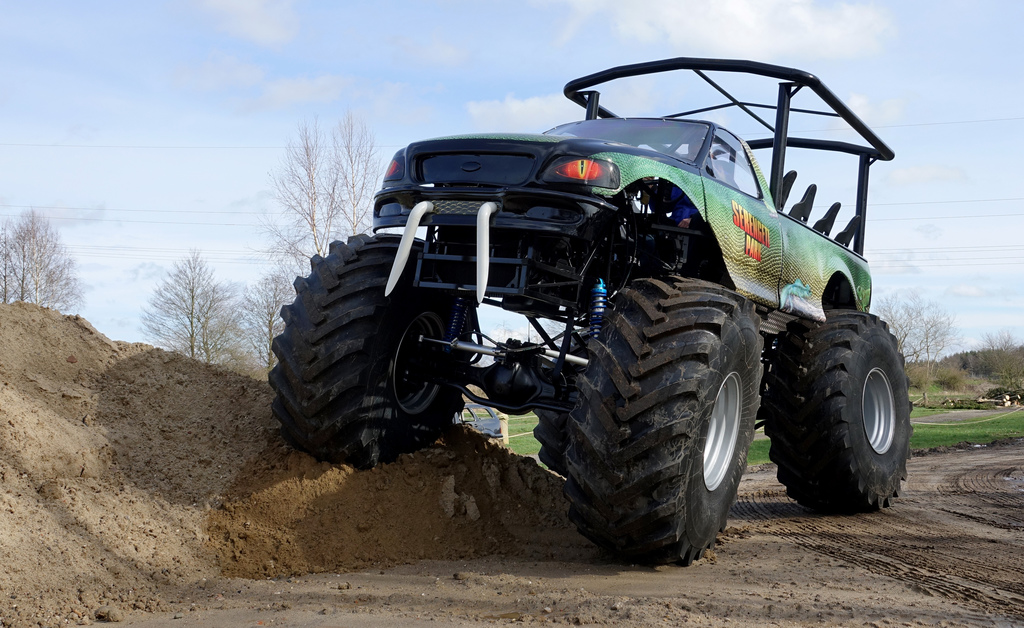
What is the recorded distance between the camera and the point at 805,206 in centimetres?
832

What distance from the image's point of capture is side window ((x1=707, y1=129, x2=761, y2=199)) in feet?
20.2

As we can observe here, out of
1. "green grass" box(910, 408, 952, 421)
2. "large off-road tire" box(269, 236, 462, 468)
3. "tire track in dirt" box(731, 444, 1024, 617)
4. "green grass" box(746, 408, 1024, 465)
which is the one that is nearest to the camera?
"tire track in dirt" box(731, 444, 1024, 617)

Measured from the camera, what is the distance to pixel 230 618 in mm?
3820

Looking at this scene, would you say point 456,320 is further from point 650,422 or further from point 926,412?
point 926,412

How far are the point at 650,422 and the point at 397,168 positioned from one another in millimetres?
2297

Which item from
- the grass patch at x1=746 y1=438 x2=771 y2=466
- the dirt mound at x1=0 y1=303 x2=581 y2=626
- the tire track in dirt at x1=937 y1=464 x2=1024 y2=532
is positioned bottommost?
the grass patch at x1=746 y1=438 x2=771 y2=466

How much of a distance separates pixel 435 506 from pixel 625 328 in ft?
6.27

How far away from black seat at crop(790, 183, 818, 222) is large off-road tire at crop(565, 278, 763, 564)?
3.56 metres

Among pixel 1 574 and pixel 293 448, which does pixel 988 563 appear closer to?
pixel 293 448

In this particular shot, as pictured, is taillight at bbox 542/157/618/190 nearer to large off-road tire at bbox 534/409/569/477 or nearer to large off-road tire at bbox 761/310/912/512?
large off-road tire at bbox 534/409/569/477

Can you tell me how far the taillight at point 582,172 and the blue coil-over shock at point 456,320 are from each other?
1.39 metres

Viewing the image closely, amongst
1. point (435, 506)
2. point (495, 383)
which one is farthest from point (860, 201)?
point (435, 506)

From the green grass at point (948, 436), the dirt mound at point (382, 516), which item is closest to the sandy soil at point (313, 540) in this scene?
the dirt mound at point (382, 516)

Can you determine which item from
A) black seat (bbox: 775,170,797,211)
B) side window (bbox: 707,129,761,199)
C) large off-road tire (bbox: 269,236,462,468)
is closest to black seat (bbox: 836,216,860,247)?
black seat (bbox: 775,170,797,211)
